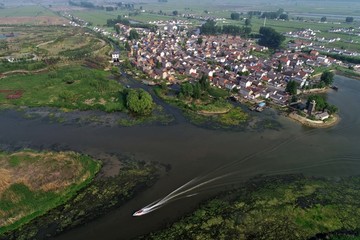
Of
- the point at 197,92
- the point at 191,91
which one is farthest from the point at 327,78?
the point at 191,91

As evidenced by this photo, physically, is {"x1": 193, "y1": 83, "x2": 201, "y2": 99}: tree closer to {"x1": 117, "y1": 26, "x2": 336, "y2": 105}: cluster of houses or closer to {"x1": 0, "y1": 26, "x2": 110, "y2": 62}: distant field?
{"x1": 117, "y1": 26, "x2": 336, "y2": 105}: cluster of houses

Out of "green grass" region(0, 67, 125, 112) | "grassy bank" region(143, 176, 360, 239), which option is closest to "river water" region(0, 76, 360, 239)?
"grassy bank" region(143, 176, 360, 239)

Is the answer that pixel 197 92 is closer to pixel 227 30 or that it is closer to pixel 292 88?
pixel 292 88

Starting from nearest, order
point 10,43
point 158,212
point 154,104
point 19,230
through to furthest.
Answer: point 19,230 < point 158,212 < point 154,104 < point 10,43

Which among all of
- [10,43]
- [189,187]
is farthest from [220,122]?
[10,43]

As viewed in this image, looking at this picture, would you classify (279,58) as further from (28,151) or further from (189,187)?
(28,151)
